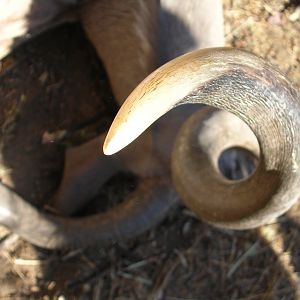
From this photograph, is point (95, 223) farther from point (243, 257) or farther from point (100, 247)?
point (243, 257)

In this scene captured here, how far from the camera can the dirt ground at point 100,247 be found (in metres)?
2.90

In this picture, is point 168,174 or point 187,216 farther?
point 187,216

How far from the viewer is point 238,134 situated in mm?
2160

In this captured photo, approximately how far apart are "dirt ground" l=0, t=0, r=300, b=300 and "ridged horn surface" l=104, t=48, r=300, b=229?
108cm

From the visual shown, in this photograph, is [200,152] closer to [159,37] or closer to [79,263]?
[159,37]

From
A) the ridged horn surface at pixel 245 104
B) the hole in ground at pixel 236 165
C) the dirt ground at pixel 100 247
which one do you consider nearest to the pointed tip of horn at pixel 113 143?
the ridged horn surface at pixel 245 104

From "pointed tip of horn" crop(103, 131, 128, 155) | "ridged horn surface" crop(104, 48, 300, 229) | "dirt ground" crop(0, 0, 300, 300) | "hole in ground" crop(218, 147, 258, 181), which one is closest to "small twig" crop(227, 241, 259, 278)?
"dirt ground" crop(0, 0, 300, 300)

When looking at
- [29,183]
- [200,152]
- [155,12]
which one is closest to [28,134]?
[29,183]

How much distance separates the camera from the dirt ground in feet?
9.52

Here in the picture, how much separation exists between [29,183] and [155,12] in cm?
94

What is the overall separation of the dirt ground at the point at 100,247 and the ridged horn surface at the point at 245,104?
1.08m

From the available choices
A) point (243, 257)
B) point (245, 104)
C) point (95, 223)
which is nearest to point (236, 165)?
point (243, 257)

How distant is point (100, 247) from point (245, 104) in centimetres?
144

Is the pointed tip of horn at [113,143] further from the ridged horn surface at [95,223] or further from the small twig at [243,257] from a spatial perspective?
the small twig at [243,257]
